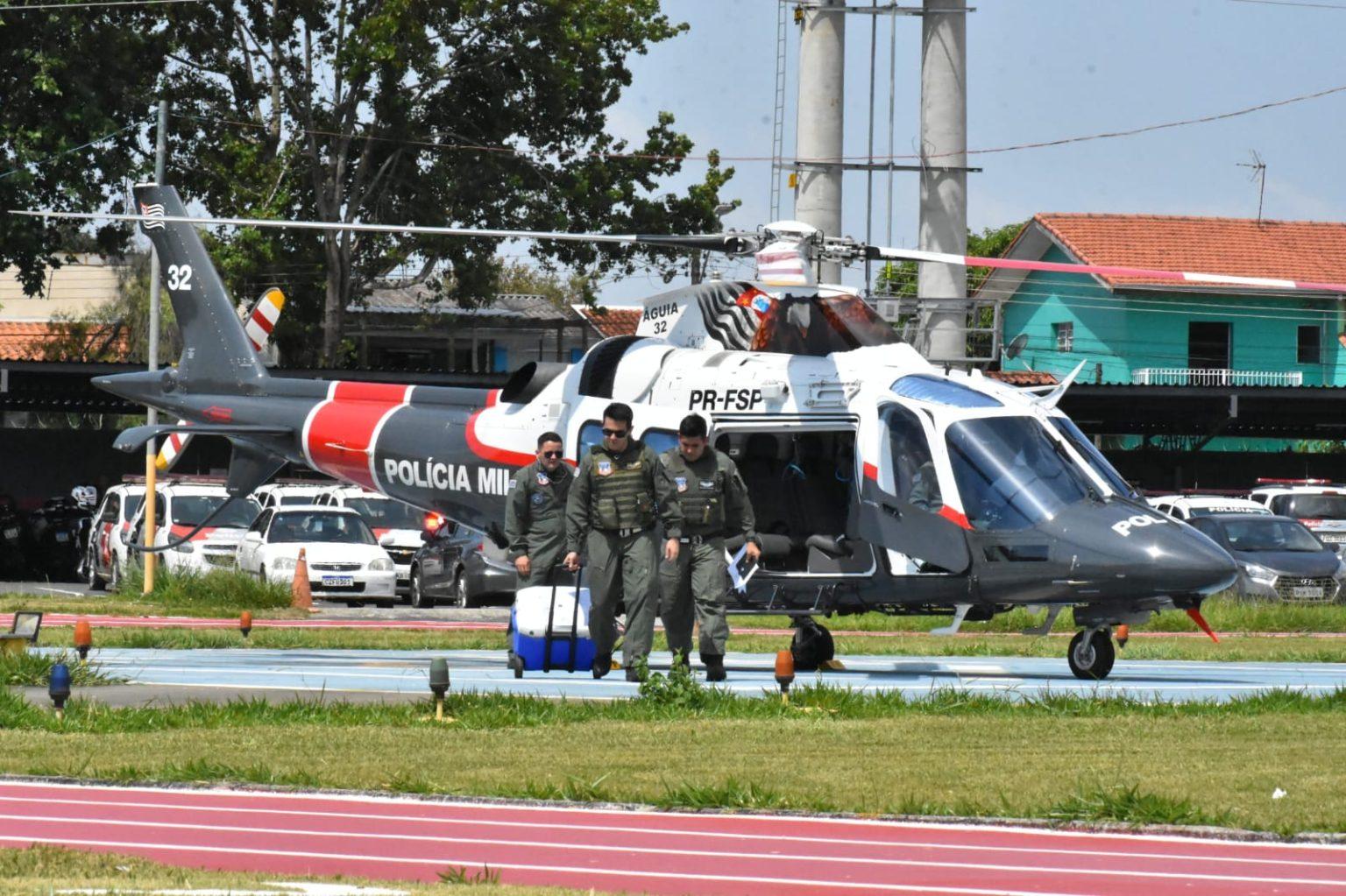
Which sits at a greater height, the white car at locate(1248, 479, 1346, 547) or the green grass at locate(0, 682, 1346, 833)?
the white car at locate(1248, 479, 1346, 547)

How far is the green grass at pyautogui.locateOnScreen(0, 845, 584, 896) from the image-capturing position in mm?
7117

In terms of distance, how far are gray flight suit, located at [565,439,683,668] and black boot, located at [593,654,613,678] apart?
0.75ft

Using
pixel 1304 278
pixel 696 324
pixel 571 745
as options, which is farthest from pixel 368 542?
pixel 1304 278

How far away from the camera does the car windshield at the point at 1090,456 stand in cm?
1591

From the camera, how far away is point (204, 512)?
1329 inches

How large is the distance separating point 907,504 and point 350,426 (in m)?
6.35

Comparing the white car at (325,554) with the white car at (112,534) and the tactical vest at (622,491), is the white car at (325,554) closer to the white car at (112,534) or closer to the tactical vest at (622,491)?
the white car at (112,534)

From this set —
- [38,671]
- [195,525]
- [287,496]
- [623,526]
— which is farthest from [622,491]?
[287,496]

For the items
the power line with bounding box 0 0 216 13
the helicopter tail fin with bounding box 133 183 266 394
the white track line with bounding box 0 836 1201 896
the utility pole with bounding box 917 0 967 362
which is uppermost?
the power line with bounding box 0 0 216 13

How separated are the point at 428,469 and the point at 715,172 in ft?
84.2

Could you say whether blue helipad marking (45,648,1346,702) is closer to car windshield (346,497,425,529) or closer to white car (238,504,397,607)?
white car (238,504,397,607)

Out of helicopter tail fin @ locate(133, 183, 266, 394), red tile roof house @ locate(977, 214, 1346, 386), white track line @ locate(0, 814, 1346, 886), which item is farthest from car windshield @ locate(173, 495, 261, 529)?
red tile roof house @ locate(977, 214, 1346, 386)

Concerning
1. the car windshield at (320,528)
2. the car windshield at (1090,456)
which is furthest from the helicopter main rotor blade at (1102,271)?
the car windshield at (320,528)

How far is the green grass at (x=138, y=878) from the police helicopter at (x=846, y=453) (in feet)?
26.1
